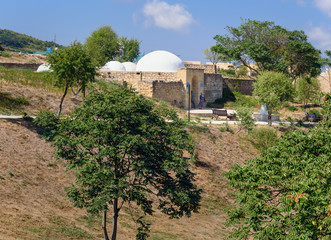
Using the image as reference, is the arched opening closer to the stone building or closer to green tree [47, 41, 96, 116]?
the stone building

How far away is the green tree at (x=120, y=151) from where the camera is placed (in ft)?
36.9

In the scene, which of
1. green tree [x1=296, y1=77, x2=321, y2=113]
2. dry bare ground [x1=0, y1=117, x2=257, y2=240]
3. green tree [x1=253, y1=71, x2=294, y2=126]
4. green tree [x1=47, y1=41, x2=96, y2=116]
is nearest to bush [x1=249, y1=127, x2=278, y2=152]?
green tree [x1=253, y1=71, x2=294, y2=126]

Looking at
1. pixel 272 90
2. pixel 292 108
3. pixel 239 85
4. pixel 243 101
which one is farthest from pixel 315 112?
pixel 239 85

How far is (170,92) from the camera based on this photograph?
34344 mm

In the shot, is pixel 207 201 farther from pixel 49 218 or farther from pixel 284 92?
pixel 284 92

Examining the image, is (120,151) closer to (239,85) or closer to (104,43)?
(239,85)

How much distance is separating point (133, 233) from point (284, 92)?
19316 mm

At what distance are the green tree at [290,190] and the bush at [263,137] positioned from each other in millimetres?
15368

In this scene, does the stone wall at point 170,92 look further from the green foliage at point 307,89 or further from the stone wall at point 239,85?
the green foliage at point 307,89

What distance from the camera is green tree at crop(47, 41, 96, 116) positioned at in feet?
73.2

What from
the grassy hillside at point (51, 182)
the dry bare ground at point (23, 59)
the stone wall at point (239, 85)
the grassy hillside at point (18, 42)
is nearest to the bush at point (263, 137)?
the grassy hillside at point (51, 182)

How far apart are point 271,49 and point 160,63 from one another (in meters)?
10.2

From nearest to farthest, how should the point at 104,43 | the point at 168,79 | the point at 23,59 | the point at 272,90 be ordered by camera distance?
the point at 272,90 → the point at 168,79 → the point at 23,59 → the point at 104,43

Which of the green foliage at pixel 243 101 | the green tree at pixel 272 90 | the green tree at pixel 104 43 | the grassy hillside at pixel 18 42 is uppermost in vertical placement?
the grassy hillside at pixel 18 42
